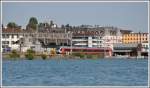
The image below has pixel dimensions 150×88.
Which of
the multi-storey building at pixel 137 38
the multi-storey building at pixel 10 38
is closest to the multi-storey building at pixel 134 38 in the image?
the multi-storey building at pixel 137 38

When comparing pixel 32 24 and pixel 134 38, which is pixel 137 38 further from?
pixel 32 24

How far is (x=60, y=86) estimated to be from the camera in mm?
9023

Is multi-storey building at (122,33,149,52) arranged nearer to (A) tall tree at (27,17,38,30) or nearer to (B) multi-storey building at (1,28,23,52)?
(A) tall tree at (27,17,38,30)

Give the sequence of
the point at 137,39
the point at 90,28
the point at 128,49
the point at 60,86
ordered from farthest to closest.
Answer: the point at 90,28 < the point at 137,39 < the point at 128,49 < the point at 60,86

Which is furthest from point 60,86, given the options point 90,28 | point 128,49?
point 90,28

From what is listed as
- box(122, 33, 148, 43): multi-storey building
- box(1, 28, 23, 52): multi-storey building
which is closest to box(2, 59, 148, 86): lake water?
box(1, 28, 23, 52): multi-storey building

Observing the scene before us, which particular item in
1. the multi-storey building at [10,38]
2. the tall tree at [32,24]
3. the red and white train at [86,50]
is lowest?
the red and white train at [86,50]

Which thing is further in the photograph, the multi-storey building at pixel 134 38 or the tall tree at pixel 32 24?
the tall tree at pixel 32 24

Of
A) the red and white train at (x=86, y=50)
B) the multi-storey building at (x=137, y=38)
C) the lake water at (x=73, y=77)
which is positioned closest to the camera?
the lake water at (x=73, y=77)

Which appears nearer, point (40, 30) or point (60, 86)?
point (60, 86)

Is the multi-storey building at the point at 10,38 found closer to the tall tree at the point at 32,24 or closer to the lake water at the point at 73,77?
the tall tree at the point at 32,24

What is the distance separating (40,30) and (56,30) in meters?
1.10

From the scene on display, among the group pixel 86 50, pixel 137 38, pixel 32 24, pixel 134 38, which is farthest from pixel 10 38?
pixel 134 38

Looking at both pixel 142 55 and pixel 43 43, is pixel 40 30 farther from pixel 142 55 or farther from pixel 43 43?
pixel 142 55
